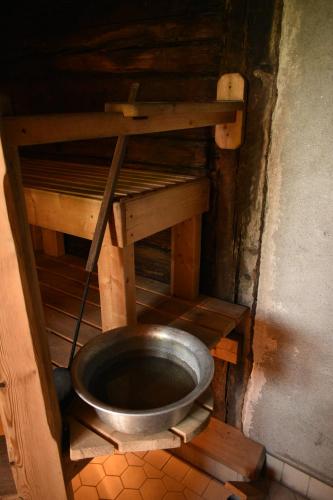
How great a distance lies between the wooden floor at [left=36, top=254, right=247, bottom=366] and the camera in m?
1.93

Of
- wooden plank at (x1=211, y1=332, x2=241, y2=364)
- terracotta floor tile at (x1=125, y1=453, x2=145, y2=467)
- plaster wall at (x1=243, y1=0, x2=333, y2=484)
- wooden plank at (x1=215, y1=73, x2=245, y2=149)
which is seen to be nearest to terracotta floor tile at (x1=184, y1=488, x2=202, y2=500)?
terracotta floor tile at (x1=125, y1=453, x2=145, y2=467)

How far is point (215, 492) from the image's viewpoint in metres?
2.42

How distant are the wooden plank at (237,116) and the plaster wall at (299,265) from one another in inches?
6.8

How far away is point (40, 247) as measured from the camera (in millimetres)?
3008

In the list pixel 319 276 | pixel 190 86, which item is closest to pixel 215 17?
pixel 190 86

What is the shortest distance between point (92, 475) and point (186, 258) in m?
1.60

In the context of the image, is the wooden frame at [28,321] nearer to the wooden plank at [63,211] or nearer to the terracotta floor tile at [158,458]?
the wooden plank at [63,211]

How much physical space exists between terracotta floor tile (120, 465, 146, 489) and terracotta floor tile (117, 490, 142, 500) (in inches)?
1.4

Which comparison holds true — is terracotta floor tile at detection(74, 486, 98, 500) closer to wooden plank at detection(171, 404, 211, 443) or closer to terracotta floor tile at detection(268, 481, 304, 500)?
terracotta floor tile at detection(268, 481, 304, 500)

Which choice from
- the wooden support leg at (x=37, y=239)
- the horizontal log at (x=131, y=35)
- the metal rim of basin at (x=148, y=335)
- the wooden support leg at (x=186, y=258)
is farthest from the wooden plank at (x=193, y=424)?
the wooden support leg at (x=37, y=239)

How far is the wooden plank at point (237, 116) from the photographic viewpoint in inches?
70.8

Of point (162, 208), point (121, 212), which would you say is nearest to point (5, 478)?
point (121, 212)

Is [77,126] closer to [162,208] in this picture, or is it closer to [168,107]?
[168,107]

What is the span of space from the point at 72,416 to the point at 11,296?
1.88 ft
